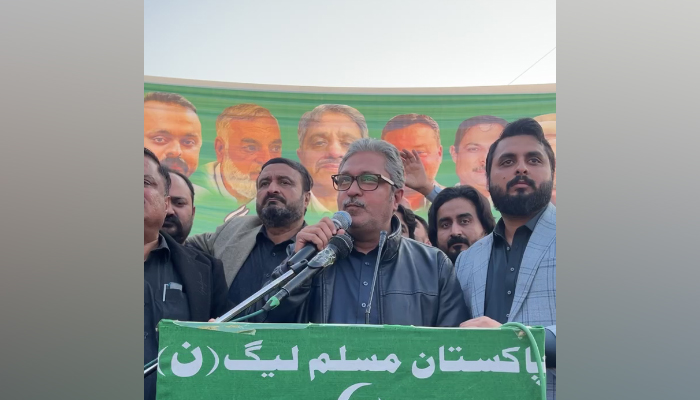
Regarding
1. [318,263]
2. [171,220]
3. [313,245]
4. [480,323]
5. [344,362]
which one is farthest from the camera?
[171,220]

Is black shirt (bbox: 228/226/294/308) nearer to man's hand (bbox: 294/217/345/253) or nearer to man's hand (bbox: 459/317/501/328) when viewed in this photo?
man's hand (bbox: 294/217/345/253)

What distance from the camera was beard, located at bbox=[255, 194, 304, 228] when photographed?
406cm

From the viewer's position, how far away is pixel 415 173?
403 cm

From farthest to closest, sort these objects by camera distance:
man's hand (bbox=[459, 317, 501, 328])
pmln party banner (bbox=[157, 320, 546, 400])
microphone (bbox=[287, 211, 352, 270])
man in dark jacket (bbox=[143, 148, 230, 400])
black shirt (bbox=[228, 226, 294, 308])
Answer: black shirt (bbox=[228, 226, 294, 308]) < man in dark jacket (bbox=[143, 148, 230, 400]) < man's hand (bbox=[459, 317, 501, 328]) < microphone (bbox=[287, 211, 352, 270]) < pmln party banner (bbox=[157, 320, 546, 400])

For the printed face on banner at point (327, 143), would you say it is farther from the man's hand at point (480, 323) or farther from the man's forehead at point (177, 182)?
the man's hand at point (480, 323)

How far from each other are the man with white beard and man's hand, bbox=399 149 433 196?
799 mm

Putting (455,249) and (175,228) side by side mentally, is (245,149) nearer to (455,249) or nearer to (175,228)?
(175,228)

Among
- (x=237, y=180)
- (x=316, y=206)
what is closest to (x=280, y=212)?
(x=316, y=206)

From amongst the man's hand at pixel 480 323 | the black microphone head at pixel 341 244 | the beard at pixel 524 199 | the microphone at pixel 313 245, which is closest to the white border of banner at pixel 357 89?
the beard at pixel 524 199

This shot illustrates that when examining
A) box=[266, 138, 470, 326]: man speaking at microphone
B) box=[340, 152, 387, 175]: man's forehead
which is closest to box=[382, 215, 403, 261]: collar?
box=[266, 138, 470, 326]: man speaking at microphone

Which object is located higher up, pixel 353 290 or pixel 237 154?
pixel 237 154

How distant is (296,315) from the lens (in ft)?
12.4

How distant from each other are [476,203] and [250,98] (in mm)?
1569

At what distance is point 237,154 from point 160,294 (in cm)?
98
